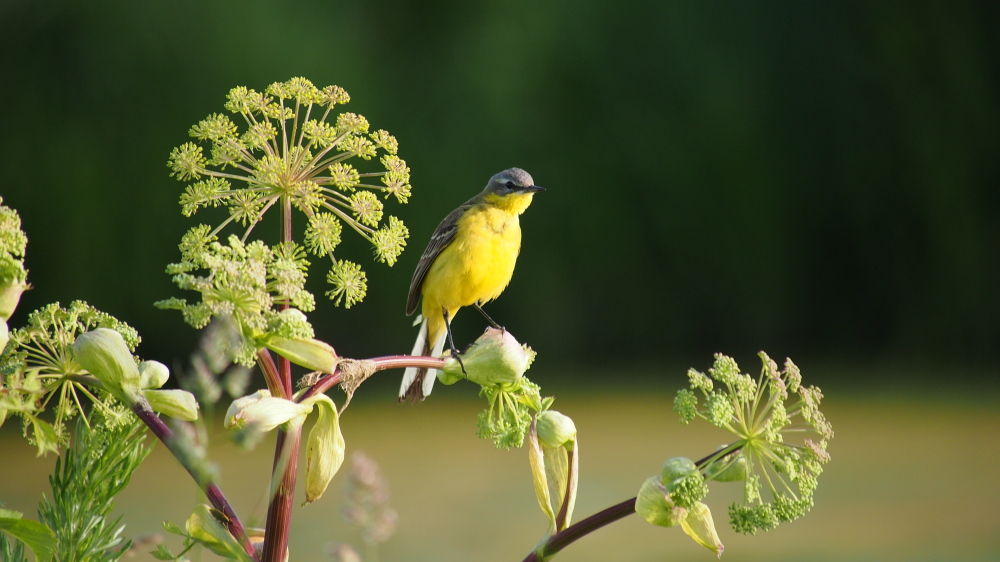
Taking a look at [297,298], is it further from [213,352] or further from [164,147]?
[164,147]

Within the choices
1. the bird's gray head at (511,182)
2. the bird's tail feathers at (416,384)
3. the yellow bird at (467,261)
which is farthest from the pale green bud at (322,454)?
the bird's gray head at (511,182)

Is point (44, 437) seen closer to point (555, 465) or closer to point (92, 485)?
point (92, 485)

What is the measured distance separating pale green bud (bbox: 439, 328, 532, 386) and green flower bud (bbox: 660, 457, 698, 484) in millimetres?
87

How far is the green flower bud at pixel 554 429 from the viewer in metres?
0.42

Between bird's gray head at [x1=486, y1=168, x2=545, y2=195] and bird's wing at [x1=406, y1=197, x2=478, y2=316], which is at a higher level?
bird's gray head at [x1=486, y1=168, x2=545, y2=195]

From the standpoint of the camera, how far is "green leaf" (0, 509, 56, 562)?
1.02 ft

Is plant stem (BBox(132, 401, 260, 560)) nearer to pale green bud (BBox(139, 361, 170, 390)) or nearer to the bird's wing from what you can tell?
pale green bud (BBox(139, 361, 170, 390))

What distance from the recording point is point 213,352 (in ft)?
1.08

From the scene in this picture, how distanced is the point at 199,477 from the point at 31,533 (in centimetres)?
7

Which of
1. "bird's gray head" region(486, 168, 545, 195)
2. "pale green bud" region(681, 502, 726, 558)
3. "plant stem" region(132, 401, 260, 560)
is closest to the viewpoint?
"plant stem" region(132, 401, 260, 560)

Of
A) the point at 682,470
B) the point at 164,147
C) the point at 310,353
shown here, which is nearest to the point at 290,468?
the point at 310,353

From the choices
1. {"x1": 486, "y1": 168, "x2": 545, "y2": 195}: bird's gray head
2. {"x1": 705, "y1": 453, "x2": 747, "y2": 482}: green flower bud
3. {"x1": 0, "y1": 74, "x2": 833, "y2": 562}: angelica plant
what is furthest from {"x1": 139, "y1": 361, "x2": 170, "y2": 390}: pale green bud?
{"x1": 486, "y1": 168, "x2": 545, "y2": 195}: bird's gray head

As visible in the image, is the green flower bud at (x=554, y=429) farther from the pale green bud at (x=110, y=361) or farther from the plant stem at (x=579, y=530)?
the pale green bud at (x=110, y=361)

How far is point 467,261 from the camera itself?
122cm
